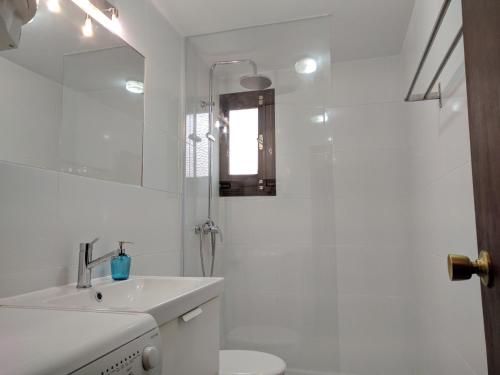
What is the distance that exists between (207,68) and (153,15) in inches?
18.2

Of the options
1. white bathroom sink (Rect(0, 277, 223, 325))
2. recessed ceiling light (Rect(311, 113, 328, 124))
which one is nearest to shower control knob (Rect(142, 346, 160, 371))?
white bathroom sink (Rect(0, 277, 223, 325))

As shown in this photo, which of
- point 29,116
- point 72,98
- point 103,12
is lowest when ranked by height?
point 29,116

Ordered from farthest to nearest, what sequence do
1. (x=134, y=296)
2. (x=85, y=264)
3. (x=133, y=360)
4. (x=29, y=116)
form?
(x=134, y=296) < (x=85, y=264) < (x=29, y=116) < (x=133, y=360)

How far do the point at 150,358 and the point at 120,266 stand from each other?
78 centimetres

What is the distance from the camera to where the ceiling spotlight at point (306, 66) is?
2.13m

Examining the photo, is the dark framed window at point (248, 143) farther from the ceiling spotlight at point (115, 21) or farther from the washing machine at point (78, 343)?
the washing machine at point (78, 343)

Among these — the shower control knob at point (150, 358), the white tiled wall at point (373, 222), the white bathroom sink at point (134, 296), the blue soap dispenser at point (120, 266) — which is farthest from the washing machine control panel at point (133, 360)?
the white tiled wall at point (373, 222)

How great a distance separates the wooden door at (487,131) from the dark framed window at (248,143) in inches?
64.3

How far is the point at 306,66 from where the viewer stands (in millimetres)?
2143

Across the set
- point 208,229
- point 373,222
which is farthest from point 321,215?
point 208,229

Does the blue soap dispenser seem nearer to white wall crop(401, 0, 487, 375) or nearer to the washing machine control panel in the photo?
the washing machine control panel

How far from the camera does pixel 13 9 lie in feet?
2.69

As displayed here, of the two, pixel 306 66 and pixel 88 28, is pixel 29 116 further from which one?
pixel 306 66

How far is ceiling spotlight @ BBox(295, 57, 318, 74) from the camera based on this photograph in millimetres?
2131
